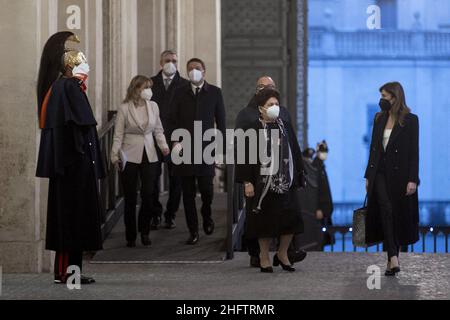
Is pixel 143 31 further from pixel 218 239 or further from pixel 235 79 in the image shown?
pixel 218 239

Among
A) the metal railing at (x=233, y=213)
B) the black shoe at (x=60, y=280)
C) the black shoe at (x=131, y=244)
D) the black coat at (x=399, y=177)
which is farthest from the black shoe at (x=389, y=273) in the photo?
the black shoe at (x=131, y=244)

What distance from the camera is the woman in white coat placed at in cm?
1206

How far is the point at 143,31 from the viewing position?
56.5ft

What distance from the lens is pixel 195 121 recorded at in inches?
490

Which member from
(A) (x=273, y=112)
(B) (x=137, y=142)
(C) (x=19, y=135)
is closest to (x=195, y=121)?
(B) (x=137, y=142)

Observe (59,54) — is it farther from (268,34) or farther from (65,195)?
(268,34)

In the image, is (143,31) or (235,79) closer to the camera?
(143,31)

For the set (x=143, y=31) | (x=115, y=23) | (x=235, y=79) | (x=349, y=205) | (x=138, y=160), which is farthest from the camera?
(x=349, y=205)

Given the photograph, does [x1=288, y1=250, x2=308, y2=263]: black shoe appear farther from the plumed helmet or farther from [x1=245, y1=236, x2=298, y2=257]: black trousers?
the plumed helmet

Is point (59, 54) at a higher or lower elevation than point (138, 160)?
higher

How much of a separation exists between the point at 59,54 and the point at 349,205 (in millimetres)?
37031

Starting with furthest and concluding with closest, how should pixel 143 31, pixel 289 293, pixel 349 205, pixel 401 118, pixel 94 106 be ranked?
pixel 349 205
pixel 143 31
pixel 94 106
pixel 401 118
pixel 289 293

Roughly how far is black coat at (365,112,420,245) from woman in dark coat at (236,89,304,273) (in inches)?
25.0

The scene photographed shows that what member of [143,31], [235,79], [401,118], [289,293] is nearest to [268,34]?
[235,79]
